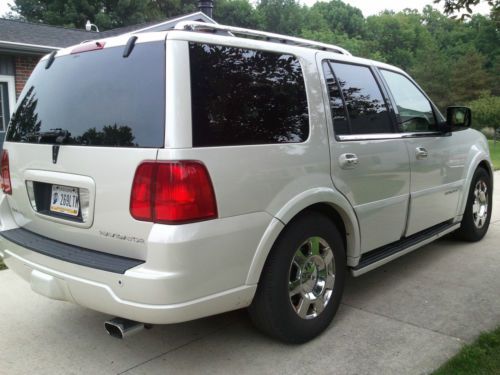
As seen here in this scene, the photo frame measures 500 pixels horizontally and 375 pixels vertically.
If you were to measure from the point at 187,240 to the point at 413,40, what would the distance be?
8810 cm

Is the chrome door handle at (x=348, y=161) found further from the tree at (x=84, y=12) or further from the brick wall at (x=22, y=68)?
the tree at (x=84, y=12)

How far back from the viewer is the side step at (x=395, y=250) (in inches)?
149

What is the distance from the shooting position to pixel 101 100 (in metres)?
2.87

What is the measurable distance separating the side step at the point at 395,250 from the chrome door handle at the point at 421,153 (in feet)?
2.34

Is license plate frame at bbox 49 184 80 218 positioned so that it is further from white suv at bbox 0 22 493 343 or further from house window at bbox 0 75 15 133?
house window at bbox 0 75 15 133

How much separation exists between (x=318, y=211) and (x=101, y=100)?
1.56 meters

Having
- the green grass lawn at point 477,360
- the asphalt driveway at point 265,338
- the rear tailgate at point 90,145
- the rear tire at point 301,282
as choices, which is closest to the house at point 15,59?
the asphalt driveway at point 265,338

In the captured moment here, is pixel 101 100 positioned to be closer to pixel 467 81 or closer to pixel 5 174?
pixel 5 174

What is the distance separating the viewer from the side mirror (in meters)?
4.78

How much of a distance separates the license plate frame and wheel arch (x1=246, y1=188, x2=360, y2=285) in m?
1.08

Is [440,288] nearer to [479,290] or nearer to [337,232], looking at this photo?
[479,290]

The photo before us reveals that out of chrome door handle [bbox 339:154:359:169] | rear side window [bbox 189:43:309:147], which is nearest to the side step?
chrome door handle [bbox 339:154:359:169]

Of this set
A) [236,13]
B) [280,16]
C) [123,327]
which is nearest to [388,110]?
[123,327]

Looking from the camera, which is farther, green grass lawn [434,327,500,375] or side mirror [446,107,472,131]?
side mirror [446,107,472,131]
